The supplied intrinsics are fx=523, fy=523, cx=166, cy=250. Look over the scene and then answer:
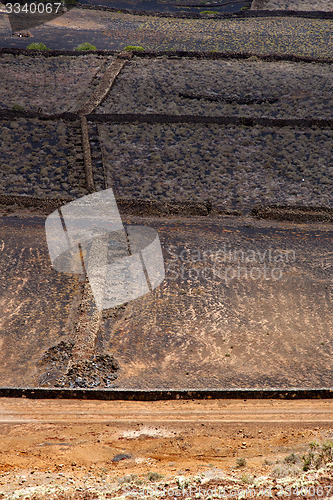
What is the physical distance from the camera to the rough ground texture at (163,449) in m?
9.49

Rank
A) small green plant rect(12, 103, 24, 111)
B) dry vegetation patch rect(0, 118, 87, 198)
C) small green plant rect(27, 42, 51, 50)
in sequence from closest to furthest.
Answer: dry vegetation patch rect(0, 118, 87, 198) < small green plant rect(12, 103, 24, 111) < small green plant rect(27, 42, 51, 50)

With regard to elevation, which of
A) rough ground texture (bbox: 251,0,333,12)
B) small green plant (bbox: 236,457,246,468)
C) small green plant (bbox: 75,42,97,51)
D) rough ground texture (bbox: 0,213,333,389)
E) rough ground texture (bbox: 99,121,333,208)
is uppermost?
rough ground texture (bbox: 251,0,333,12)

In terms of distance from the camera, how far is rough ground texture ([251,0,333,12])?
5425cm

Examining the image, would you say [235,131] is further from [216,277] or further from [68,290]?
[68,290]

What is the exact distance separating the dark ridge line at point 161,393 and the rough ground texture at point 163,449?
19 cm

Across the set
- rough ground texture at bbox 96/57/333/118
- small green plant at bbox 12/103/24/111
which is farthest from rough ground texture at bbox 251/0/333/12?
small green plant at bbox 12/103/24/111

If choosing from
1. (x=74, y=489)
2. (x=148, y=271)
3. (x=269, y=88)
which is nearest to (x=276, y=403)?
(x=74, y=489)

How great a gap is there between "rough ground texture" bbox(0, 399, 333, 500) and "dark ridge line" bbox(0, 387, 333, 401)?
7.5 inches

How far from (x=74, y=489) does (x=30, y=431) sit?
2.55 m

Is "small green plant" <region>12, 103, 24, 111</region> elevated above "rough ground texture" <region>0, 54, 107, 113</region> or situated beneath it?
situated beneath

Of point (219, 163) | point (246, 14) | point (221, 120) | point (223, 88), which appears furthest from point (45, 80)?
point (246, 14)

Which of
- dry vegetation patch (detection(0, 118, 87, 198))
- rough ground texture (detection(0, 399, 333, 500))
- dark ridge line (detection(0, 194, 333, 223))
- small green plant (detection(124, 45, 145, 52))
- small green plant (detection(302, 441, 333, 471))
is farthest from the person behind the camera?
small green plant (detection(124, 45, 145, 52))

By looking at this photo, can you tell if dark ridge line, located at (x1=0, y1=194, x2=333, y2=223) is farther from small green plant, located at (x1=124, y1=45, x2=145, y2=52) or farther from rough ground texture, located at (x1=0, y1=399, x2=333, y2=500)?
small green plant, located at (x1=124, y1=45, x2=145, y2=52)

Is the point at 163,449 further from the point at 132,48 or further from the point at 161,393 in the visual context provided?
the point at 132,48
